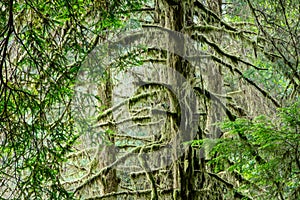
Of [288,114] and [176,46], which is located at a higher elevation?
[176,46]

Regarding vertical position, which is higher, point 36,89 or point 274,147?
point 36,89

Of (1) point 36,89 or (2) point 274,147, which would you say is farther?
(2) point 274,147

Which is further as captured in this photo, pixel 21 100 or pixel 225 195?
pixel 225 195

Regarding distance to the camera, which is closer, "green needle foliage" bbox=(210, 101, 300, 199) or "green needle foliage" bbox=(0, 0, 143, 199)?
"green needle foliage" bbox=(0, 0, 143, 199)

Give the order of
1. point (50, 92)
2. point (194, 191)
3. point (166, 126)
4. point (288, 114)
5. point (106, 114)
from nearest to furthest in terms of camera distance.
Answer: point (50, 92) → point (288, 114) → point (194, 191) → point (166, 126) → point (106, 114)

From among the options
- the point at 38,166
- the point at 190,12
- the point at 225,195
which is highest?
the point at 190,12

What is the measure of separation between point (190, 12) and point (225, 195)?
77.0 inches

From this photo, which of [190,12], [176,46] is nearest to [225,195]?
[176,46]

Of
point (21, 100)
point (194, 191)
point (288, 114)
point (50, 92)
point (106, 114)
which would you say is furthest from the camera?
point (106, 114)

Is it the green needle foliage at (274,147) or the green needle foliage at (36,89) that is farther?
the green needle foliage at (274,147)

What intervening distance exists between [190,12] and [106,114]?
1599 mm

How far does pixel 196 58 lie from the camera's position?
4.12 metres

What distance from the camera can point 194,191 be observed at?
4023 mm

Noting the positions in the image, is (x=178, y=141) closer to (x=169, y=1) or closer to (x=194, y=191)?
(x=194, y=191)
